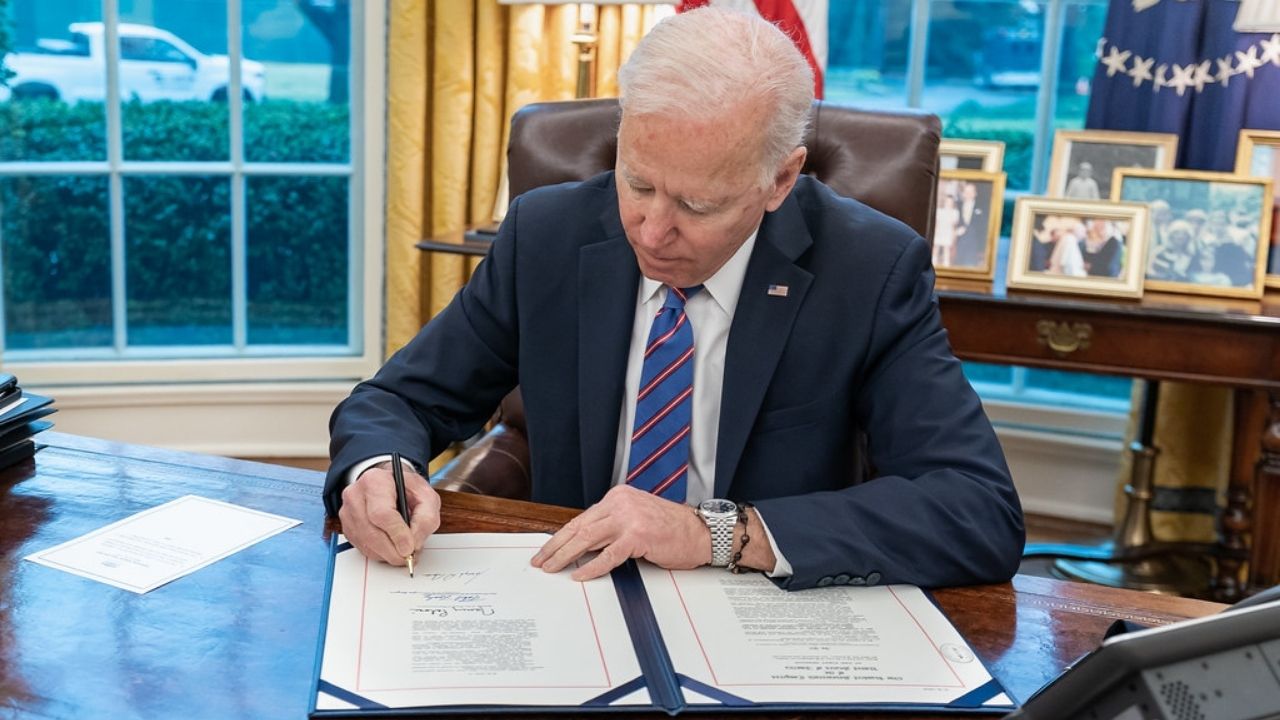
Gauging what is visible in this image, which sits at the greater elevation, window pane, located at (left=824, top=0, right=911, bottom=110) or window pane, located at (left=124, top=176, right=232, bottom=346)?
window pane, located at (left=824, top=0, right=911, bottom=110)

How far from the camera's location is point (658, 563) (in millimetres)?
1323

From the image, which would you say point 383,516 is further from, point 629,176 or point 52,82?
point 52,82

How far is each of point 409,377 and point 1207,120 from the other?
234 centimetres

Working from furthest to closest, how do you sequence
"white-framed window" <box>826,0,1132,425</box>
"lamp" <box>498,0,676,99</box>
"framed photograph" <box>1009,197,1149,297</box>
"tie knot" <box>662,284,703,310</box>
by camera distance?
"white-framed window" <box>826,0,1132,425</box> < "lamp" <box>498,0,676,99</box> < "framed photograph" <box>1009,197,1149,297</box> < "tie knot" <box>662,284,703,310</box>

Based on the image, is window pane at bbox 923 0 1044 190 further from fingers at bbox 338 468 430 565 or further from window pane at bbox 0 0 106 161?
fingers at bbox 338 468 430 565

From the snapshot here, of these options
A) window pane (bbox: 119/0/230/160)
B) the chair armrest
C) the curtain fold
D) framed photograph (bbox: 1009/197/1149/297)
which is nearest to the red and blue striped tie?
the chair armrest

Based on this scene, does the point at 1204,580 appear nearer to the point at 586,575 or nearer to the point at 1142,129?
the point at 1142,129

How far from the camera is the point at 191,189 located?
383cm

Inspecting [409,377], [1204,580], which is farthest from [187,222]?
[1204,580]

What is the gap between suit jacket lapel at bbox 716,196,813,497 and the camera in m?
1.65

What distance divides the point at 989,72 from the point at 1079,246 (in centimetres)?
109

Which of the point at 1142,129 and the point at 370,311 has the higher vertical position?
the point at 1142,129

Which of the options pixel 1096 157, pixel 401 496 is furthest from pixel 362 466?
pixel 1096 157

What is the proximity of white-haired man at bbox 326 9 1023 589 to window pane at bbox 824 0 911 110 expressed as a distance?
6.98ft
